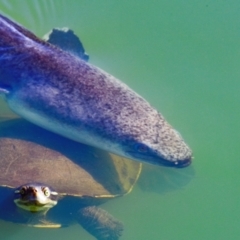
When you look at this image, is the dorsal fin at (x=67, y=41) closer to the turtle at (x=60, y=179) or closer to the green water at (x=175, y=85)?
the green water at (x=175, y=85)

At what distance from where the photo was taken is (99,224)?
3.36 m

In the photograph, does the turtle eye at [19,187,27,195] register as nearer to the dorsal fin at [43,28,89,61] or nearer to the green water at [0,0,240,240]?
the green water at [0,0,240,240]

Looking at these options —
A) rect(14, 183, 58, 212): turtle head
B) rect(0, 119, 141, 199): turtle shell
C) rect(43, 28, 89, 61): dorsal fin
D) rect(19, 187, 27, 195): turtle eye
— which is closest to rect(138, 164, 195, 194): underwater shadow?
rect(0, 119, 141, 199): turtle shell

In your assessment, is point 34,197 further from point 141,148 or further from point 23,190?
point 141,148

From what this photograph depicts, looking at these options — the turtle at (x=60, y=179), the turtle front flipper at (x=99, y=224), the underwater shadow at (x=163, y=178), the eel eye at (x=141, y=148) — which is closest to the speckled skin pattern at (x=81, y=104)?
the eel eye at (x=141, y=148)

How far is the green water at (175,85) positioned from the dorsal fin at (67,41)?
203 mm

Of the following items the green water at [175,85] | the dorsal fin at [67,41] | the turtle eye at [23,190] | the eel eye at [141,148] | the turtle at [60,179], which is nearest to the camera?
the turtle eye at [23,190]

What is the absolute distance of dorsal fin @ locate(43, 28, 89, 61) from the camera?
4145 mm

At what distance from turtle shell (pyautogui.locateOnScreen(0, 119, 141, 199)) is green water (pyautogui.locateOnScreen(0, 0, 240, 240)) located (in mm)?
229

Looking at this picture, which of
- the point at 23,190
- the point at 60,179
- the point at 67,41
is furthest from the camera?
the point at 67,41

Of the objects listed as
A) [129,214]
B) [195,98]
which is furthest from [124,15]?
[129,214]

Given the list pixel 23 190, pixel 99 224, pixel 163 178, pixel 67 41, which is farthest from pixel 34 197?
pixel 67 41

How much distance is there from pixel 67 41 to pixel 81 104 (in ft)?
3.02

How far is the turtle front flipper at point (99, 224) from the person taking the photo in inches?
132
